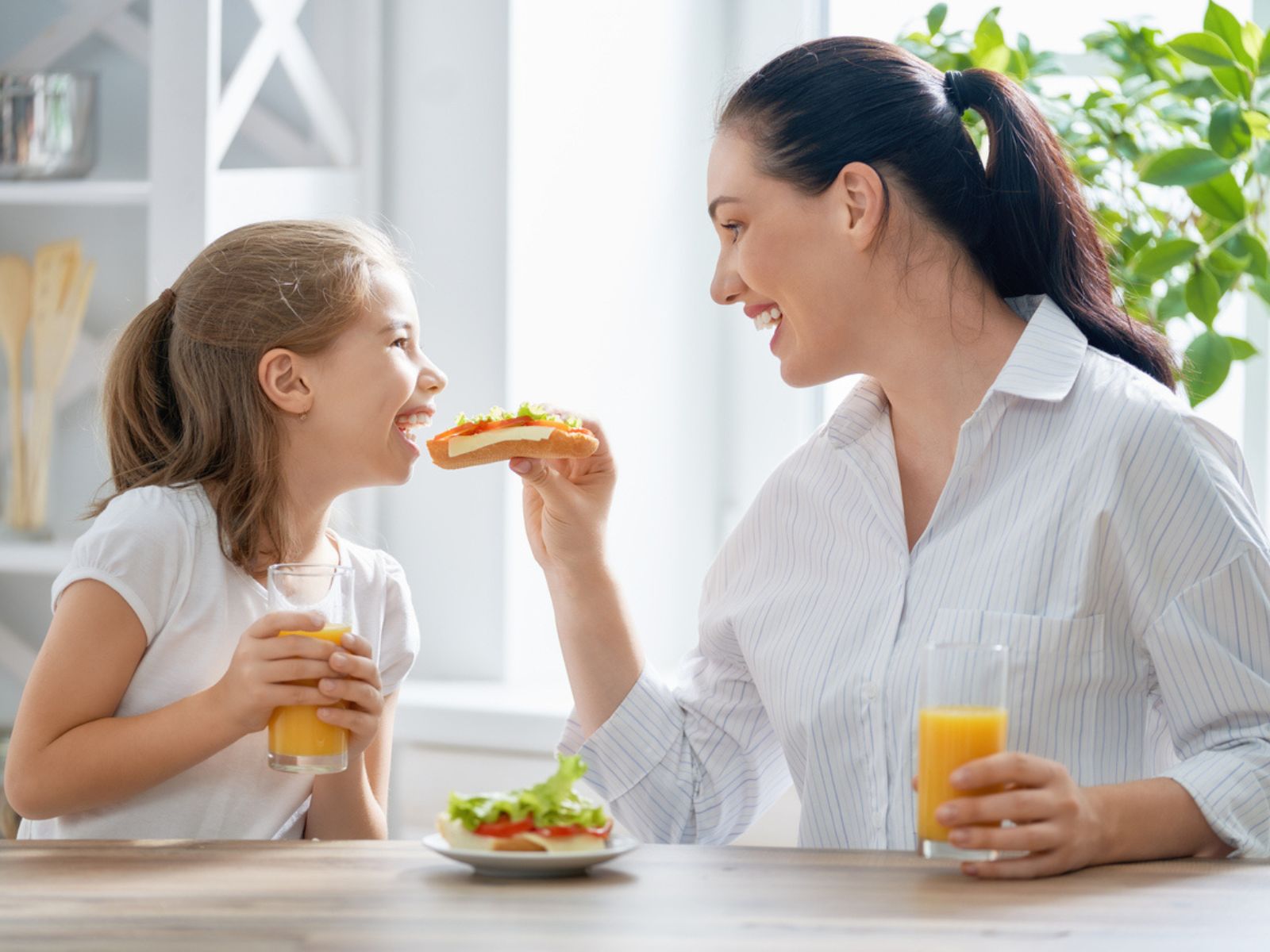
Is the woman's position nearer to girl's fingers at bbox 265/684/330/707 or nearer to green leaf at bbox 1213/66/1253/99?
girl's fingers at bbox 265/684/330/707

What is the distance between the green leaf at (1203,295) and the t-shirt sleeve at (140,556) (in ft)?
4.52

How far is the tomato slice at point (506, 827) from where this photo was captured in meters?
1.09

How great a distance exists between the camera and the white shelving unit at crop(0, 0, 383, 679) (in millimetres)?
2180

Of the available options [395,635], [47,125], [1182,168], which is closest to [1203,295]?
[1182,168]

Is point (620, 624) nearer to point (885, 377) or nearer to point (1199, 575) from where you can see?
point (885, 377)

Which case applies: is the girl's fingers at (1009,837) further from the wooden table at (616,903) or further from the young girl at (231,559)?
the young girl at (231,559)

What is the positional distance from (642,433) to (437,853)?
161cm

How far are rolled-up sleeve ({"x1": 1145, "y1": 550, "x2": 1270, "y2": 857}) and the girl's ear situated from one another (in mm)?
944

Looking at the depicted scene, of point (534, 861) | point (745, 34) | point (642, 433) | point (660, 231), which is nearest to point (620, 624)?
point (534, 861)

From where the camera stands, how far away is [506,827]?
1094mm

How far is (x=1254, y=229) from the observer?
84.4 inches

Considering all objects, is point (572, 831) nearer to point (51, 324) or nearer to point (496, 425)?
point (496, 425)

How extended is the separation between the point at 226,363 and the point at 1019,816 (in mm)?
1014

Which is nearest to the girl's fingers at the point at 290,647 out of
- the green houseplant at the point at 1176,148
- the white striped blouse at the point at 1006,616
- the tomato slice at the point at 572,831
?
the tomato slice at the point at 572,831
